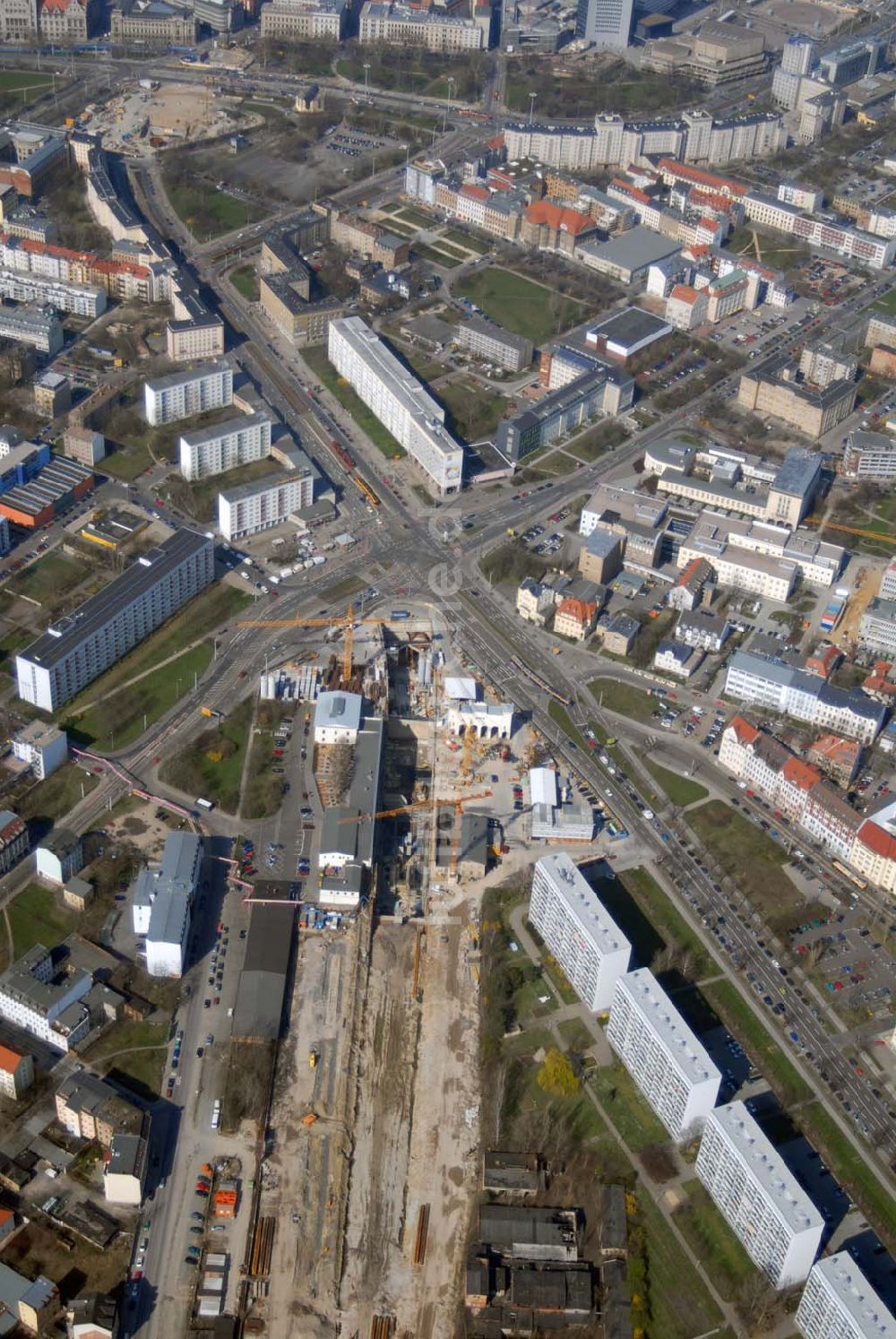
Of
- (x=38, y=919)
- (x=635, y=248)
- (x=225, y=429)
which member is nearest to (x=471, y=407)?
(x=225, y=429)

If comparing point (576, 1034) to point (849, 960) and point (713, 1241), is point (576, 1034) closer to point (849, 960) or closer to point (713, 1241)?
point (713, 1241)

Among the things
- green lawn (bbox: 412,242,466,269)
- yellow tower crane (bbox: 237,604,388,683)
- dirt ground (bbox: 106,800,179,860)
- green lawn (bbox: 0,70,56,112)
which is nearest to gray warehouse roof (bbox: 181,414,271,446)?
yellow tower crane (bbox: 237,604,388,683)

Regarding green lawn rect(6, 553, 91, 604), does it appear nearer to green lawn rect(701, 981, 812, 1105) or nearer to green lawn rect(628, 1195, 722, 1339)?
green lawn rect(701, 981, 812, 1105)

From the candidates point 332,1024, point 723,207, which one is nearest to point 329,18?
point 723,207

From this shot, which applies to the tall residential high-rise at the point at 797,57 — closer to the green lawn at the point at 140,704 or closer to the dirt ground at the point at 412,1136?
the green lawn at the point at 140,704

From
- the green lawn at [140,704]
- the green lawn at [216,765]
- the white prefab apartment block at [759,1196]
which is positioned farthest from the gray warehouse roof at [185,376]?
the white prefab apartment block at [759,1196]

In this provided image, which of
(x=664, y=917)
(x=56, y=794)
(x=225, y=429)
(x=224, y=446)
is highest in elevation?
(x=225, y=429)

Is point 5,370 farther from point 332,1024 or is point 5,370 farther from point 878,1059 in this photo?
point 878,1059
